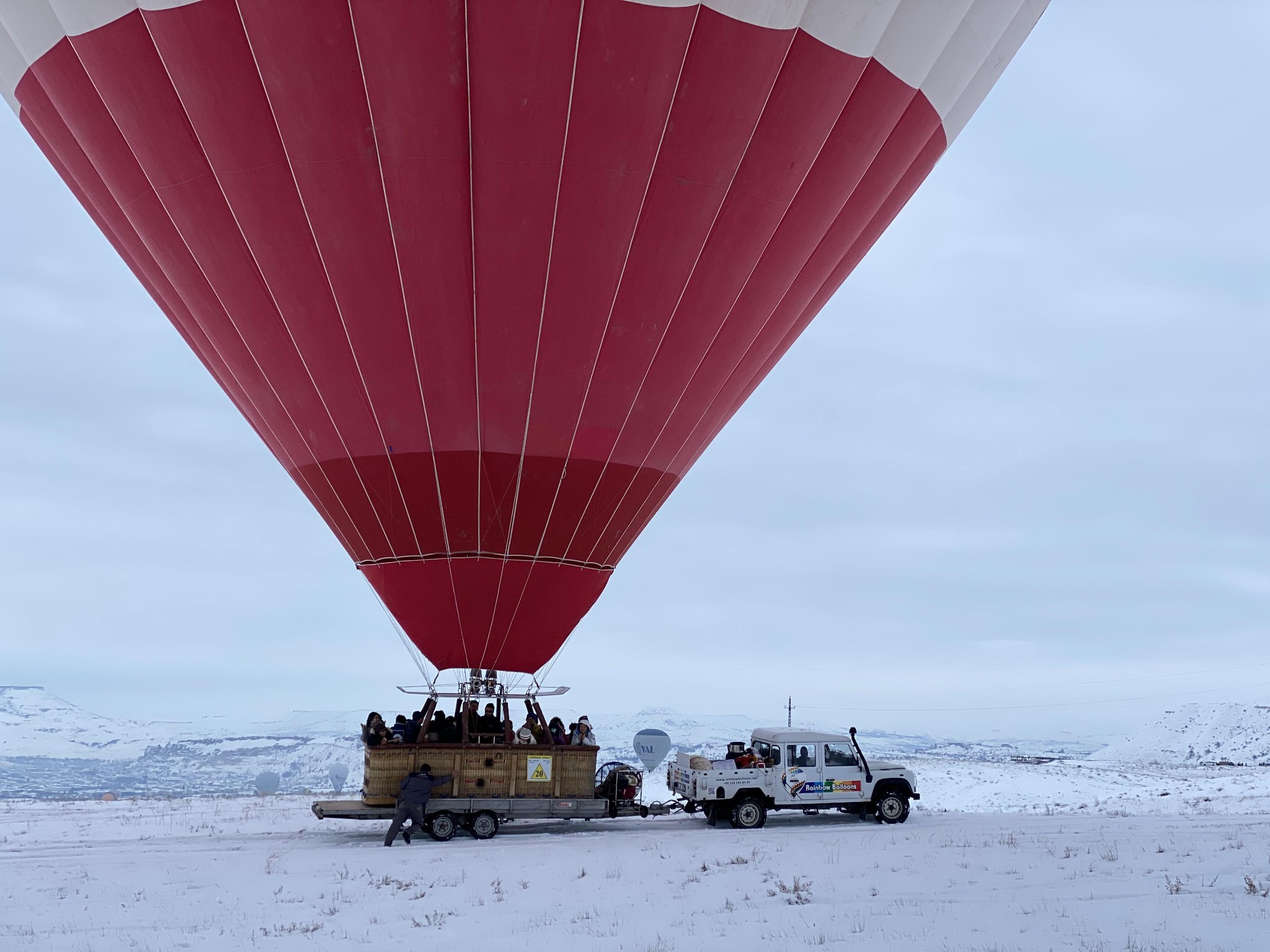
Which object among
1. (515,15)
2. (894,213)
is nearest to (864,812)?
(894,213)

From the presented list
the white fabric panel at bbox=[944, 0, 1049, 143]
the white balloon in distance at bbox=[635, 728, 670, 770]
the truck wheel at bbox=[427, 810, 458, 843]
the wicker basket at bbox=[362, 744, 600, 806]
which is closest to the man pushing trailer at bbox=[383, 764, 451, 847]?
the truck wheel at bbox=[427, 810, 458, 843]

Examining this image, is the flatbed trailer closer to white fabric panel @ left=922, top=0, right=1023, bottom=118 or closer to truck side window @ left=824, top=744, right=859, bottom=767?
truck side window @ left=824, top=744, right=859, bottom=767

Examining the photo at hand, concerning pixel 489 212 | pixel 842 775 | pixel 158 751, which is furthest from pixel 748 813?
pixel 158 751

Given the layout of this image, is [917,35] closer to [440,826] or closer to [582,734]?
[582,734]

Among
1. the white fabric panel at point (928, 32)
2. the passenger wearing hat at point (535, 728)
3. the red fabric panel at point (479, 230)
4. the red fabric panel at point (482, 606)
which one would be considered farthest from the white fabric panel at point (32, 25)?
the passenger wearing hat at point (535, 728)

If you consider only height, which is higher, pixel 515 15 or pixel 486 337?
pixel 515 15

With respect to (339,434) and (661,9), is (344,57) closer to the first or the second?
(661,9)
